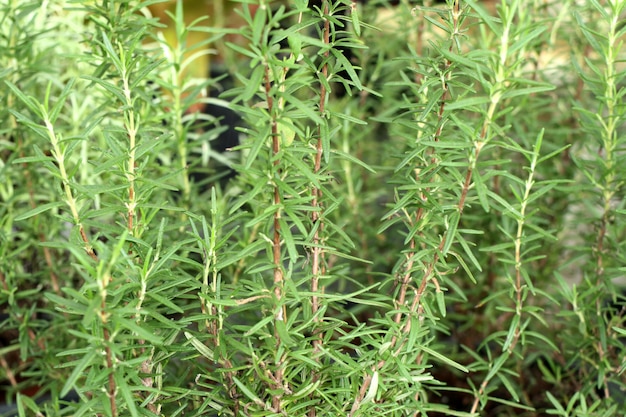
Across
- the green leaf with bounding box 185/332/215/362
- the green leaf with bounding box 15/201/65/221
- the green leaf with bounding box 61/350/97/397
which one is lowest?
the green leaf with bounding box 185/332/215/362

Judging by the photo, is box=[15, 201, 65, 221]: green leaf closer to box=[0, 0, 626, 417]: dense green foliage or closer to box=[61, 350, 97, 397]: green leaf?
box=[0, 0, 626, 417]: dense green foliage

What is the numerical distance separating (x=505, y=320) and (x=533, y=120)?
31 cm

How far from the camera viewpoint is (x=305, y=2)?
434 mm

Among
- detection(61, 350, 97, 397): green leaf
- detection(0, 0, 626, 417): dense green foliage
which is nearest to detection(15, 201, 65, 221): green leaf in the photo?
detection(0, 0, 626, 417): dense green foliage

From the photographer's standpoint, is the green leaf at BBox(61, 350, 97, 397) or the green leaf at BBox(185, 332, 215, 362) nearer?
the green leaf at BBox(61, 350, 97, 397)

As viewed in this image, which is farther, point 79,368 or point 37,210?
point 37,210

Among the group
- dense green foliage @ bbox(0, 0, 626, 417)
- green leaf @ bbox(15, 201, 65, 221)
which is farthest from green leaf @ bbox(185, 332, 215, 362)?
green leaf @ bbox(15, 201, 65, 221)

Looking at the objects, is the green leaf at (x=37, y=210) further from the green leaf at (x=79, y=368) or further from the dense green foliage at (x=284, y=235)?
the green leaf at (x=79, y=368)

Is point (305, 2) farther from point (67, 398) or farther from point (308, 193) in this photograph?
point (67, 398)

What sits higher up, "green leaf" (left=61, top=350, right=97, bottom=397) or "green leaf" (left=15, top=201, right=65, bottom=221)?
"green leaf" (left=15, top=201, right=65, bottom=221)

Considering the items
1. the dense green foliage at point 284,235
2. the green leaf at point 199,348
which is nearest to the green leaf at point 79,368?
the dense green foliage at point 284,235

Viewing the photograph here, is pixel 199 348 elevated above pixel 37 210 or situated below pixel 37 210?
below

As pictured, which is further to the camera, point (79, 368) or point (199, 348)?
point (199, 348)

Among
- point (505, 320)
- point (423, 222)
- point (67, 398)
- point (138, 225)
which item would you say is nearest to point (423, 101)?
point (423, 222)
